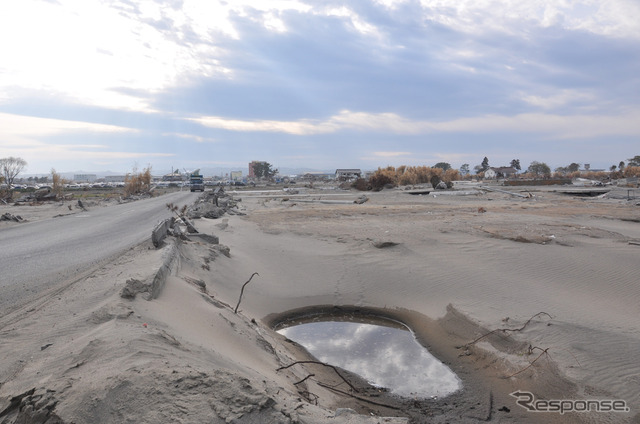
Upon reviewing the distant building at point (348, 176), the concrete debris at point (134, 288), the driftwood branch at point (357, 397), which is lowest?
the driftwood branch at point (357, 397)

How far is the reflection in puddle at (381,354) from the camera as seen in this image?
6.12 m

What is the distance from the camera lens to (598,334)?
7.07 m

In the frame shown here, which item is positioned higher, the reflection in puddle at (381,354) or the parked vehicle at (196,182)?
the parked vehicle at (196,182)

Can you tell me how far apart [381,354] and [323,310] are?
2501 mm

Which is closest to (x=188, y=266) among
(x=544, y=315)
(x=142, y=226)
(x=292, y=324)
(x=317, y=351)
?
(x=292, y=324)

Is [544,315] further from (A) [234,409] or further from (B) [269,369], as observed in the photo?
(A) [234,409]

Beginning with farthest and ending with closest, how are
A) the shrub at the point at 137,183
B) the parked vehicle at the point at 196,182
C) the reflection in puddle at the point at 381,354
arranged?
1. the parked vehicle at the point at 196,182
2. the shrub at the point at 137,183
3. the reflection in puddle at the point at 381,354

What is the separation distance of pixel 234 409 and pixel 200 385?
1.31ft

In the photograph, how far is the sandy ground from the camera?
3.48 metres

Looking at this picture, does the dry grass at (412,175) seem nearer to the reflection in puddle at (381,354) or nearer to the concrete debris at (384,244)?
the concrete debris at (384,244)

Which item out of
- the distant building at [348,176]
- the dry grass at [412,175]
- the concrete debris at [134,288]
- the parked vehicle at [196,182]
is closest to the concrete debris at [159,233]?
A: the concrete debris at [134,288]

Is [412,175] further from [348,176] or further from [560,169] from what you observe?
[560,169]

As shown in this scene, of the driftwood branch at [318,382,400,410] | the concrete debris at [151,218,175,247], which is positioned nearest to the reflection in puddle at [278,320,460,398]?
the driftwood branch at [318,382,400,410]

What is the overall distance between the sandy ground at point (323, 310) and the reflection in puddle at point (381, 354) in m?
0.28
